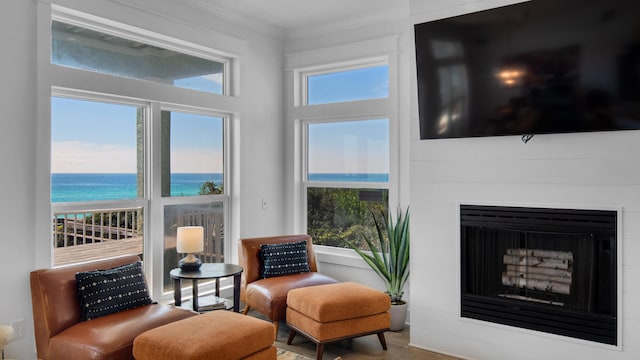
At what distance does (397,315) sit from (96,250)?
2.39 metres

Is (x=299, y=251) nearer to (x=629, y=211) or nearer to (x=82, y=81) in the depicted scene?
(x=82, y=81)

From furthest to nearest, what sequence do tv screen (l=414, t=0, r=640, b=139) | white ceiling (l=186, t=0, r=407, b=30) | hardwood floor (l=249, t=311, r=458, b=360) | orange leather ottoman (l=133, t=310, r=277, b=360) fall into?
1. white ceiling (l=186, t=0, r=407, b=30)
2. hardwood floor (l=249, t=311, r=458, b=360)
3. tv screen (l=414, t=0, r=640, b=139)
4. orange leather ottoman (l=133, t=310, r=277, b=360)

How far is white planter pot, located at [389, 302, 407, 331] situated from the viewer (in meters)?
3.72

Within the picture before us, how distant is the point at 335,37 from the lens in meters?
4.40

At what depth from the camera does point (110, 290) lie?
9.07 feet

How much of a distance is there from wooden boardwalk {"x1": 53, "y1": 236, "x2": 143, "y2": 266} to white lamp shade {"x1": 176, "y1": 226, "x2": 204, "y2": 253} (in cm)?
38

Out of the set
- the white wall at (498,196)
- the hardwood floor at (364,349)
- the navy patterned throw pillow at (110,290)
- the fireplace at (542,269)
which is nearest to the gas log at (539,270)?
the fireplace at (542,269)

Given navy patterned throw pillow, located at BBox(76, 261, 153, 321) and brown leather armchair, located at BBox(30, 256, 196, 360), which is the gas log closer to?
brown leather armchair, located at BBox(30, 256, 196, 360)

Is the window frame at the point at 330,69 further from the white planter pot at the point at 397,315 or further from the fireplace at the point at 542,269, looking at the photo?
the white planter pot at the point at 397,315

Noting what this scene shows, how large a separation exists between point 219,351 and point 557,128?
7.73 ft

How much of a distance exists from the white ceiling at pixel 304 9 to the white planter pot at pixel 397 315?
2523 mm

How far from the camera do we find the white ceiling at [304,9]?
387 cm

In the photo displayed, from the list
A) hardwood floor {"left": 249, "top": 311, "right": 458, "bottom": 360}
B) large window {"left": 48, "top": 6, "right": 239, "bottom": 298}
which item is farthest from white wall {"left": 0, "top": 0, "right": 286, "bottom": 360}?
hardwood floor {"left": 249, "top": 311, "right": 458, "bottom": 360}

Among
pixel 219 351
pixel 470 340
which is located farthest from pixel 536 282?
pixel 219 351
